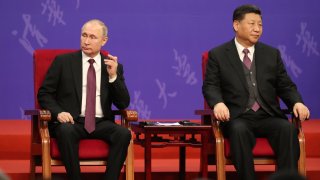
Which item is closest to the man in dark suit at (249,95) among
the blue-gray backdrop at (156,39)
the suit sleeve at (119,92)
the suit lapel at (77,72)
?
the suit sleeve at (119,92)

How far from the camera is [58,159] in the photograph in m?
3.88

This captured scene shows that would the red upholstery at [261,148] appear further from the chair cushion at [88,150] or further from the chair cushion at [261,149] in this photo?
the chair cushion at [88,150]

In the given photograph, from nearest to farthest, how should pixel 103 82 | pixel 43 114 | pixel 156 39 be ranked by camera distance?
pixel 43 114 → pixel 103 82 → pixel 156 39

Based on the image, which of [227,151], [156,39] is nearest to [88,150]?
[227,151]

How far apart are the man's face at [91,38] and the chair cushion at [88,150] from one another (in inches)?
23.0

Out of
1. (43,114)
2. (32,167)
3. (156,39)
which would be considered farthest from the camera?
(156,39)

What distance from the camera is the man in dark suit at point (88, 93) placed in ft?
12.8

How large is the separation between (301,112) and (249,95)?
0.34 metres

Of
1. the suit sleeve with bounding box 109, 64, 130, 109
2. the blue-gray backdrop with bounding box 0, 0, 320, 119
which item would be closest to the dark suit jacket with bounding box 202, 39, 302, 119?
the suit sleeve with bounding box 109, 64, 130, 109

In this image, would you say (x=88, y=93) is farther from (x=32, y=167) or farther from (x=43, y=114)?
(x=32, y=167)

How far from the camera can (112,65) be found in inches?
158

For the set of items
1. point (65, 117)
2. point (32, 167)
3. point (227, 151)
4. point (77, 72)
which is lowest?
point (32, 167)

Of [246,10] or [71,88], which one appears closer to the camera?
[71,88]

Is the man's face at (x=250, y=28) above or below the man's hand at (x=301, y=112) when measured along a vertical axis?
above
